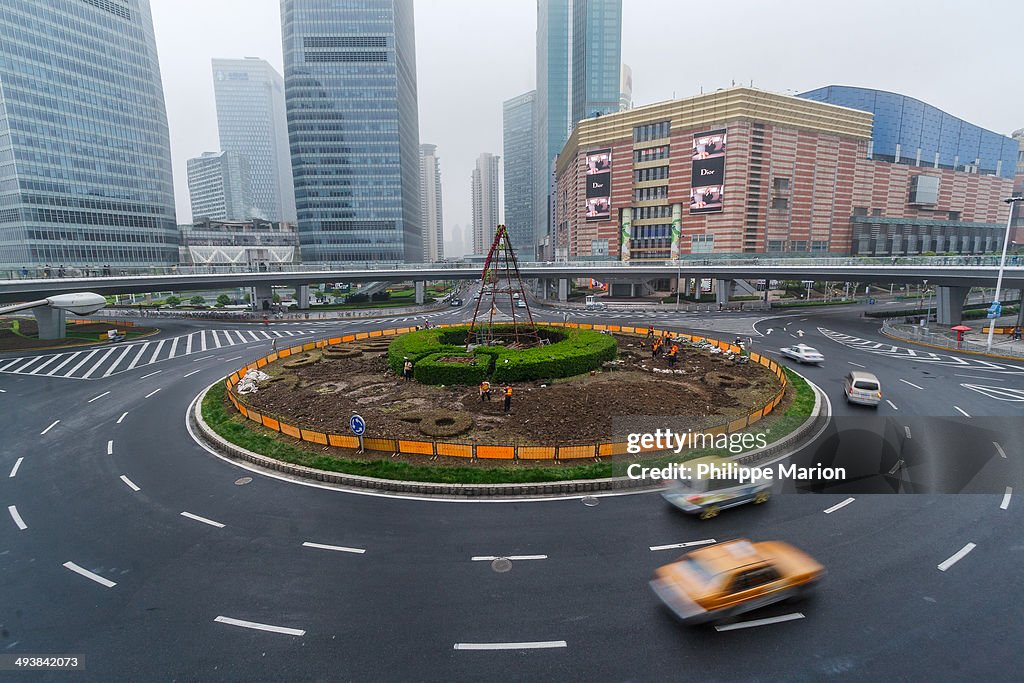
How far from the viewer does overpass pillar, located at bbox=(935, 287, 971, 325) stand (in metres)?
50.0

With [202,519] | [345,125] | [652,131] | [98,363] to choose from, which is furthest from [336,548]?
[345,125]

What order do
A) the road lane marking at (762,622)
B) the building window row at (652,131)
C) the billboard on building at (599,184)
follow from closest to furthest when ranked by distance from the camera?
1. the road lane marking at (762,622)
2. the building window row at (652,131)
3. the billboard on building at (599,184)

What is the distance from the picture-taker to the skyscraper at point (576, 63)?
163 meters

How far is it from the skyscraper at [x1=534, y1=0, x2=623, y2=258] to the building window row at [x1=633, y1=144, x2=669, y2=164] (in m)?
70.7

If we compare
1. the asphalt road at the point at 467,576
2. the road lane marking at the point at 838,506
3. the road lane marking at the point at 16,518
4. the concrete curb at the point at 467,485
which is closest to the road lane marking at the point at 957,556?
the asphalt road at the point at 467,576

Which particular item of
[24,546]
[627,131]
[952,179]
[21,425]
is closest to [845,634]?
[24,546]

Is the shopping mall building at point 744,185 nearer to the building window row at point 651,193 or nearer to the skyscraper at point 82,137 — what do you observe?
the building window row at point 651,193

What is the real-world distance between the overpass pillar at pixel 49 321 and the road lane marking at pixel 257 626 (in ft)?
186

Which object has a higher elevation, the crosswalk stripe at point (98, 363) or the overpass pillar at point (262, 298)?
the overpass pillar at point (262, 298)

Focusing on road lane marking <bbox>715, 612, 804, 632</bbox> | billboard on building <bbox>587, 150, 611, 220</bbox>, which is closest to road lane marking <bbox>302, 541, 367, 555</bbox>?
road lane marking <bbox>715, 612, 804, 632</bbox>

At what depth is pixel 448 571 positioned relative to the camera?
12.2 meters

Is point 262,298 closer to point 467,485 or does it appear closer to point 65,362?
point 65,362

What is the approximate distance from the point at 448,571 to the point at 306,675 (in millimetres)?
4031

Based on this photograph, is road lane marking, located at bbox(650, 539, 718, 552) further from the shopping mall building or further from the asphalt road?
the shopping mall building
